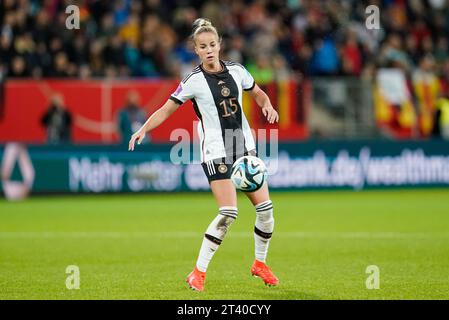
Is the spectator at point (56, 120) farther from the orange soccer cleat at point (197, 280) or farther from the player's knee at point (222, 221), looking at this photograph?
the orange soccer cleat at point (197, 280)

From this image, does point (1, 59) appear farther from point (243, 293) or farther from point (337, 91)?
point (243, 293)

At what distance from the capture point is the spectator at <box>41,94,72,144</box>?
21.2 metres

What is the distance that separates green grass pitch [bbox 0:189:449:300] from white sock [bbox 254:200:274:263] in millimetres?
334

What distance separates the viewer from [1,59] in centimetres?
2127

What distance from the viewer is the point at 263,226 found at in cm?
947

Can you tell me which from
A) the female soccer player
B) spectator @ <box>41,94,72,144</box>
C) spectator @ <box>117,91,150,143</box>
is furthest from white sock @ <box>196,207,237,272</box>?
spectator @ <box>41,94,72,144</box>

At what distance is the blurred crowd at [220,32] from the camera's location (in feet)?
70.9

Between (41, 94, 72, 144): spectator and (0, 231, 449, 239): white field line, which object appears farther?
(41, 94, 72, 144): spectator

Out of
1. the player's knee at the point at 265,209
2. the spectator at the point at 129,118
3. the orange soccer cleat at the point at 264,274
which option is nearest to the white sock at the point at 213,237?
the player's knee at the point at 265,209

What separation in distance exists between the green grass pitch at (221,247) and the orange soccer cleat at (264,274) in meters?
0.11

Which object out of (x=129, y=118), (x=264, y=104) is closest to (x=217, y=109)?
(x=264, y=104)

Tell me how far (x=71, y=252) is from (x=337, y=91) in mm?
11714

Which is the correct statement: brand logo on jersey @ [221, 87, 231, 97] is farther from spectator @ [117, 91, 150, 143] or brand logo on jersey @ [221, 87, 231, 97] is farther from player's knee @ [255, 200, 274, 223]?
spectator @ [117, 91, 150, 143]

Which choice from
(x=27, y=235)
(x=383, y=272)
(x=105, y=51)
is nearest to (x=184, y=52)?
(x=105, y=51)
